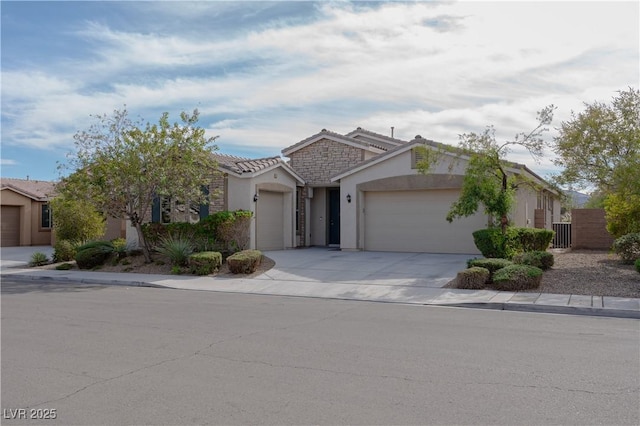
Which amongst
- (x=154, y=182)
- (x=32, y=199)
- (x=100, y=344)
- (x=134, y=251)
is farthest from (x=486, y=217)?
(x=32, y=199)

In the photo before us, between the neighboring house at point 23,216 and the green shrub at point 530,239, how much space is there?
2502 cm

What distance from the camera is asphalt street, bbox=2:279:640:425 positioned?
5176 millimetres

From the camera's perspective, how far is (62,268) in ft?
66.2

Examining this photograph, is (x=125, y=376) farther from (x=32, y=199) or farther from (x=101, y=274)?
(x=32, y=199)

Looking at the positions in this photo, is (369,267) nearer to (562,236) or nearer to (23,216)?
(562,236)

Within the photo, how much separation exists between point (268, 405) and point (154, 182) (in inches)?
556

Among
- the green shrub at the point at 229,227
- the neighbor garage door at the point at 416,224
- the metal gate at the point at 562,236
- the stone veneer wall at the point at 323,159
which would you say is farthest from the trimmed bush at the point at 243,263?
the metal gate at the point at 562,236

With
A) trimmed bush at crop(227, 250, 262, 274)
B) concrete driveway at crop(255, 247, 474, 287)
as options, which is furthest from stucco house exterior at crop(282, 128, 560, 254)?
trimmed bush at crop(227, 250, 262, 274)

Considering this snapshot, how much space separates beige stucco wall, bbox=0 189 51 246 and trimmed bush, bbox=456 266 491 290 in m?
27.2

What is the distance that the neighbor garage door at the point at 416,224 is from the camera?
2073 centimetres

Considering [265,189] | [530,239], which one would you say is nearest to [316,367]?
[530,239]

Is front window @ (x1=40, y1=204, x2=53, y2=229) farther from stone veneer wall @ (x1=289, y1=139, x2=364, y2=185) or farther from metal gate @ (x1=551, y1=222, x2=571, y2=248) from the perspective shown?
metal gate @ (x1=551, y1=222, x2=571, y2=248)

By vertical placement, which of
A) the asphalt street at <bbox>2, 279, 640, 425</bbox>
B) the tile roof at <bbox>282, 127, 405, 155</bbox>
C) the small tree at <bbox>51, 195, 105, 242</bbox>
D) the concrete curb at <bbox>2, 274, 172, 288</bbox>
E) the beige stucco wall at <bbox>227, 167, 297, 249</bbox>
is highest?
the tile roof at <bbox>282, 127, 405, 155</bbox>

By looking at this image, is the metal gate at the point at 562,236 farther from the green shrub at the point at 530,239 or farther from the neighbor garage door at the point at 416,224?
the green shrub at the point at 530,239
